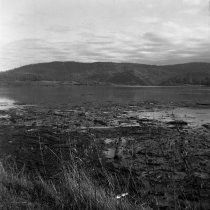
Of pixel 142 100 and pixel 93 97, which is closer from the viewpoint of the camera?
pixel 142 100

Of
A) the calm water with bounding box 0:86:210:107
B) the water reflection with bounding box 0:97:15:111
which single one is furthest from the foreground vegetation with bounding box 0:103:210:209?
the calm water with bounding box 0:86:210:107

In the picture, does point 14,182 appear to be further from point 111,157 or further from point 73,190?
point 111,157

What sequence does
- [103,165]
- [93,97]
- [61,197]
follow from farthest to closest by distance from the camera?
[93,97] → [103,165] → [61,197]

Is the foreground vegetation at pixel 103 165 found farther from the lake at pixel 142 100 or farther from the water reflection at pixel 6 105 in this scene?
the water reflection at pixel 6 105

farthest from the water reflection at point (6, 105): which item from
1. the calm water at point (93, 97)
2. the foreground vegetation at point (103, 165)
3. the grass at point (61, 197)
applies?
the grass at point (61, 197)

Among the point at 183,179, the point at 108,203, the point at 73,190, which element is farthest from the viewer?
the point at 183,179

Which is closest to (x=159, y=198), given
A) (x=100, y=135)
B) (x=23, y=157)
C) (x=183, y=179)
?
(x=183, y=179)

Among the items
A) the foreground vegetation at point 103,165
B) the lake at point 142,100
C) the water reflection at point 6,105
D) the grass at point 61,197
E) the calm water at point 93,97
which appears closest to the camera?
the grass at point 61,197

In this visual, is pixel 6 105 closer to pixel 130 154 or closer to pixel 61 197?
pixel 130 154

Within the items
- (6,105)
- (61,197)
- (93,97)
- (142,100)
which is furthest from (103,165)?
(93,97)

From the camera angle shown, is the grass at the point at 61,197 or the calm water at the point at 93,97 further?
the calm water at the point at 93,97

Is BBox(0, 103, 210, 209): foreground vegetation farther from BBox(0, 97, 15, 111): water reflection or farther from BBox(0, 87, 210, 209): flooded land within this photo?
BBox(0, 97, 15, 111): water reflection
